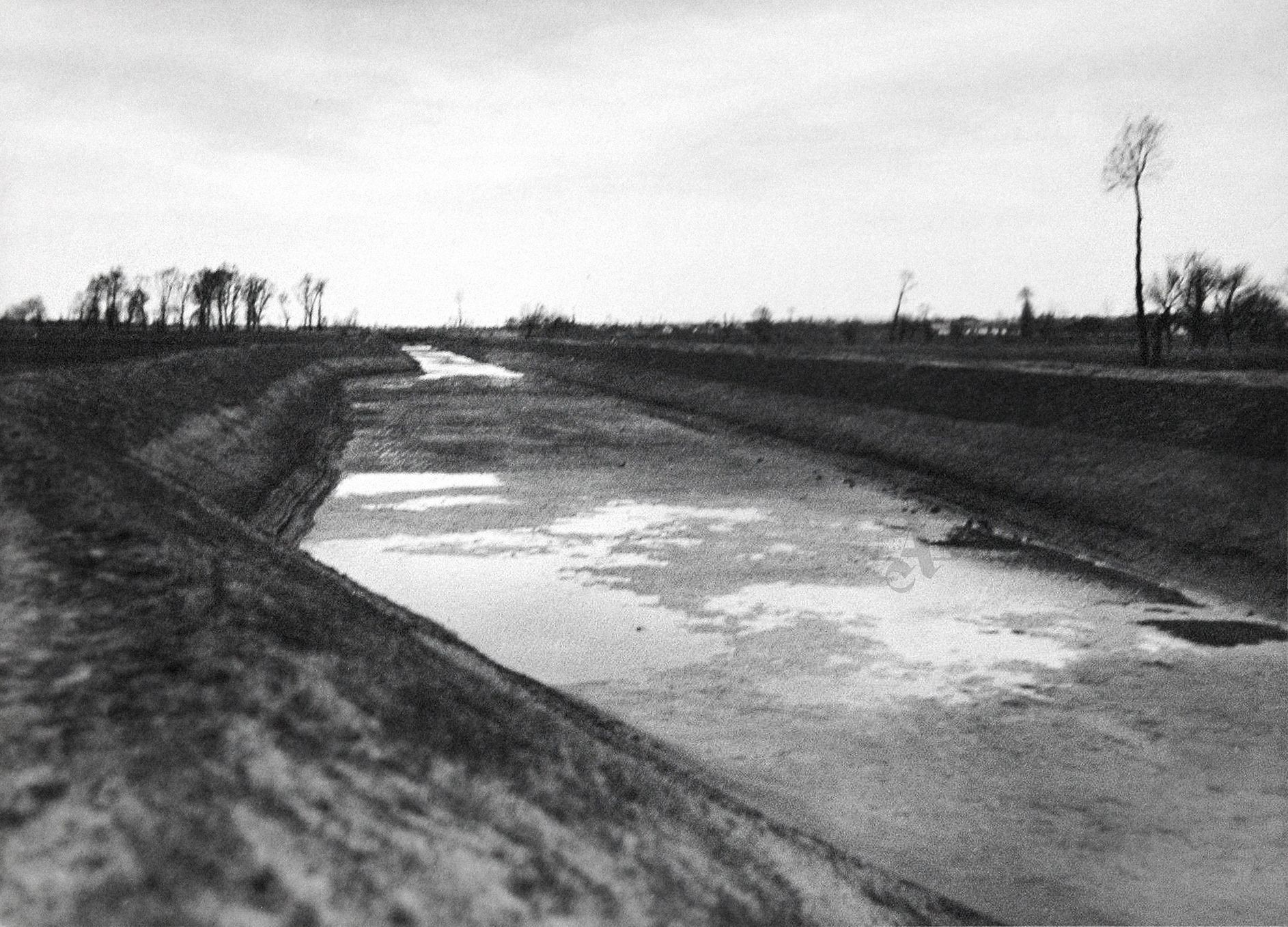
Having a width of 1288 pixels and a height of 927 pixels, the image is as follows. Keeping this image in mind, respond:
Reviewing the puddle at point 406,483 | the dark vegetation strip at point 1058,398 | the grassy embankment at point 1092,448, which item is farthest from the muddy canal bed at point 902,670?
the dark vegetation strip at point 1058,398

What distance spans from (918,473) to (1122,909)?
20461 mm

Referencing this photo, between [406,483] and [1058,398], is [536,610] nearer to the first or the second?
[406,483]

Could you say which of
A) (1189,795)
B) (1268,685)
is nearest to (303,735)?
(1189,795)

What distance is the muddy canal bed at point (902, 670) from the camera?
7.41 m

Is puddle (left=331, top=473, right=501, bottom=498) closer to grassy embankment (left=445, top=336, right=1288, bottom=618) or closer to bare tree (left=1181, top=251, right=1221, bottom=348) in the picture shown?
grassy embankment (left=445, top=336, right=1288, bottom=618)

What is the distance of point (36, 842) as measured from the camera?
3824 millimetres

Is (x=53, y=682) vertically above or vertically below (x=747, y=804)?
above

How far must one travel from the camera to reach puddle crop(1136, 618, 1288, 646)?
42.6 ft

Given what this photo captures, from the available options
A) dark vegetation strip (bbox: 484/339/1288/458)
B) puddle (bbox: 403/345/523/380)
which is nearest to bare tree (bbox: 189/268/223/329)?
puddle (bbox: 403/345/523/380)

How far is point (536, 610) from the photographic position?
13.6 meters

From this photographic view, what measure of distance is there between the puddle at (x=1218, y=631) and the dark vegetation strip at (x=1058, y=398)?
666cm

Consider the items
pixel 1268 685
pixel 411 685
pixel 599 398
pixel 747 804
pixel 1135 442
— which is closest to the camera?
pixel 411 685

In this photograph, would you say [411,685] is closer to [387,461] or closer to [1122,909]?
[1122,909]

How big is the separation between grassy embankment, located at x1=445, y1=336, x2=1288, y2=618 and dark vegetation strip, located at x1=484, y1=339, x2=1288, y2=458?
49 mm
